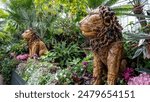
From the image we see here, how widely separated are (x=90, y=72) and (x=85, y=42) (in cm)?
285

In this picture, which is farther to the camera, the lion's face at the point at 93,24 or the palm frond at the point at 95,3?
the palm frond at the point at 95,3

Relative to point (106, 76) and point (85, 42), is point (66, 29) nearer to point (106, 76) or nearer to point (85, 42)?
point (85, 42)

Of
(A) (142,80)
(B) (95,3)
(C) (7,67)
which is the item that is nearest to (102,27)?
(A) (142,80)

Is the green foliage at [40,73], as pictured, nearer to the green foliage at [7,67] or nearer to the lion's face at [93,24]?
the lion's face at [93,24]

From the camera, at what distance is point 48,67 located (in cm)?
580

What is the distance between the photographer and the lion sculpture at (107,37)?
13.6 feet

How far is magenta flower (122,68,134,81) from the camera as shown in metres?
4.33

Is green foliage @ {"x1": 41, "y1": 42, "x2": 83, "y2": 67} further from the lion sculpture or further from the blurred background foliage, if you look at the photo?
the lion sculpture

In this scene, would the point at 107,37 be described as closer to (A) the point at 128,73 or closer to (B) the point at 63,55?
(A) the point at 128,73

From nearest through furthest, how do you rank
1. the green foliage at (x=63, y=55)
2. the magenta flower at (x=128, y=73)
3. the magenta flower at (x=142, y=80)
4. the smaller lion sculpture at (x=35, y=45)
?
the magenta flower at (x=142, y=80), the magenta flower at (x=128, y=73), the green foliage at (x=63, y=55), the smaller lion sculpture at (x=35, y=45)

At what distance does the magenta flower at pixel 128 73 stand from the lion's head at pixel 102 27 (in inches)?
16.0

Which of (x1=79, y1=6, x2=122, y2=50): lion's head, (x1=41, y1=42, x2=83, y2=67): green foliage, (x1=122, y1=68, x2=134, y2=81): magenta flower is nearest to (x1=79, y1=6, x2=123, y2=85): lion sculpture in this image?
(x1=79, y1=6, x2=122, y2=50): lion's head

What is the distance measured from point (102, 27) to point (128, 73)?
618 mm

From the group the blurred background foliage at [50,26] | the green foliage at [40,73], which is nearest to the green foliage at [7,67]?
the blurred background foliage at [50,26]
